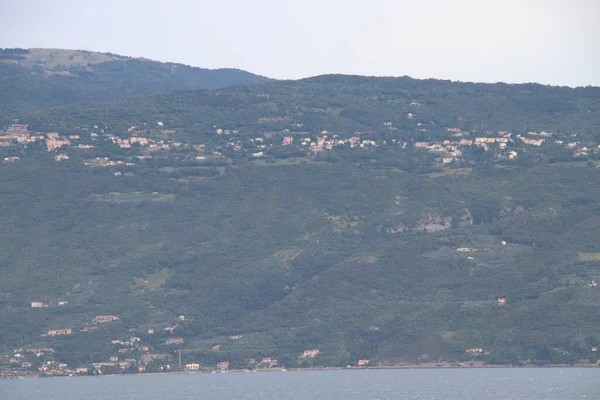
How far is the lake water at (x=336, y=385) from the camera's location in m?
108

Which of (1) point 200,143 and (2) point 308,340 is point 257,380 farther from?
(1) point 200,143

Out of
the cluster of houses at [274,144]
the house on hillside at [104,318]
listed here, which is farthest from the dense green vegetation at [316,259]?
the cluster of houses at [274,144]

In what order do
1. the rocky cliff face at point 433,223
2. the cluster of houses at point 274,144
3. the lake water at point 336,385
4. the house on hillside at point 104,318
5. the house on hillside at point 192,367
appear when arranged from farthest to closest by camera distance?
1. the cluster of houses at point 274,144
2. the rocky cliff face at point 433,223
3. the house on hillside at point 104,318
4. the house on hillside at point 192,367
5. the lake water at point 336,385

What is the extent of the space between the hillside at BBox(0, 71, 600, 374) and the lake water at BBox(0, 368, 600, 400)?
2371 mm

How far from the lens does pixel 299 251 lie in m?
155

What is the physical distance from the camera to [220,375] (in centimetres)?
14388

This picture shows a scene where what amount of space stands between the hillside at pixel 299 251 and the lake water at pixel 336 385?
237 centimetres

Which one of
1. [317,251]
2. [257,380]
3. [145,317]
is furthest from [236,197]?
[257,380]

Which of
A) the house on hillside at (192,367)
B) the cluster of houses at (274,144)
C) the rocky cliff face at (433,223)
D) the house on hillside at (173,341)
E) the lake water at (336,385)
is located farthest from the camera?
the cluster of houses at (274,144)

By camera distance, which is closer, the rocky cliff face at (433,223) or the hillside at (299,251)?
the hillside at (299,251)

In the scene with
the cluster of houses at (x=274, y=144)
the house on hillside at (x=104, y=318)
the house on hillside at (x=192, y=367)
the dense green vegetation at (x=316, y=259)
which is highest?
the cluster of houses at (x=274, y=144)

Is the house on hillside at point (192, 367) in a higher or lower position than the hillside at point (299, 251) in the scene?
lower

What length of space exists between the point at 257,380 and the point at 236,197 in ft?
140

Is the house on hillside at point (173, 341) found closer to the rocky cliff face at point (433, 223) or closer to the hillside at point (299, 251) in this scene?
the hillside at point (299, 251)
